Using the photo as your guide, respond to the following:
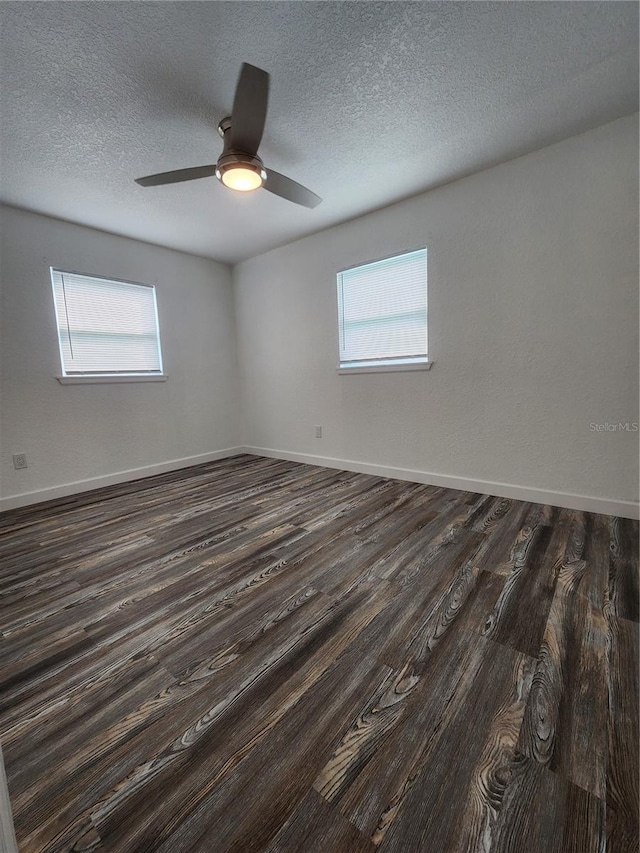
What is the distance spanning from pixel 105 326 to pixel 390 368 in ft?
9.41

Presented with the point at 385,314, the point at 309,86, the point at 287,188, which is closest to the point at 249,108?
the point at 309,86

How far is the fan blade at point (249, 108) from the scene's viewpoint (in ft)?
4.57

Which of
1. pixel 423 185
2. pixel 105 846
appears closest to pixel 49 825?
pixel 105 846

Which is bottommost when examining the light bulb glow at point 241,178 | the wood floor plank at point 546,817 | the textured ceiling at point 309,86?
the wood floor plank at point 546,817

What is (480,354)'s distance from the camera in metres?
2.76

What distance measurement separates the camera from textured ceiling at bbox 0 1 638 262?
146 centimetres

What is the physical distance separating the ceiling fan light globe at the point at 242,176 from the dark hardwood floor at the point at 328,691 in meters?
2.11

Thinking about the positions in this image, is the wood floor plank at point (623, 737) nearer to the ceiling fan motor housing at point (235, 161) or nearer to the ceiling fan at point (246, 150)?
the ceiling fan at point (246, 150)

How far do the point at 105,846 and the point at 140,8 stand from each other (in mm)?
2685

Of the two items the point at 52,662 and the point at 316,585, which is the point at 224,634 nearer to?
the point at 316,585

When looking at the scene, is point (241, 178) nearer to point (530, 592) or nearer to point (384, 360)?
point (384, 360)

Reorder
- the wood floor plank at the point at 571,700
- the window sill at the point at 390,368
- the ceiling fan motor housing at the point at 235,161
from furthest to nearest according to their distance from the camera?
the window sill at the point at 390,368, the ceiling fan motor housing at the point at 235,161, the wood floor plank at the point at 571,700

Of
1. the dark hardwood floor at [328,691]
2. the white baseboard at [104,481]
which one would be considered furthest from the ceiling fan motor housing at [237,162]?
the white baseboard at [104,481]

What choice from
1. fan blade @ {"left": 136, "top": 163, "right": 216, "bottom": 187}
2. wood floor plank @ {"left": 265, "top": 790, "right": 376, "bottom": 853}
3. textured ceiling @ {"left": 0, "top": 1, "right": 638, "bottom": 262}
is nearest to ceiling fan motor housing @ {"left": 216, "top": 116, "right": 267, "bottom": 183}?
fan blade @ {"left": 136, "top": 163, "right": 216, "bottom": 187}
